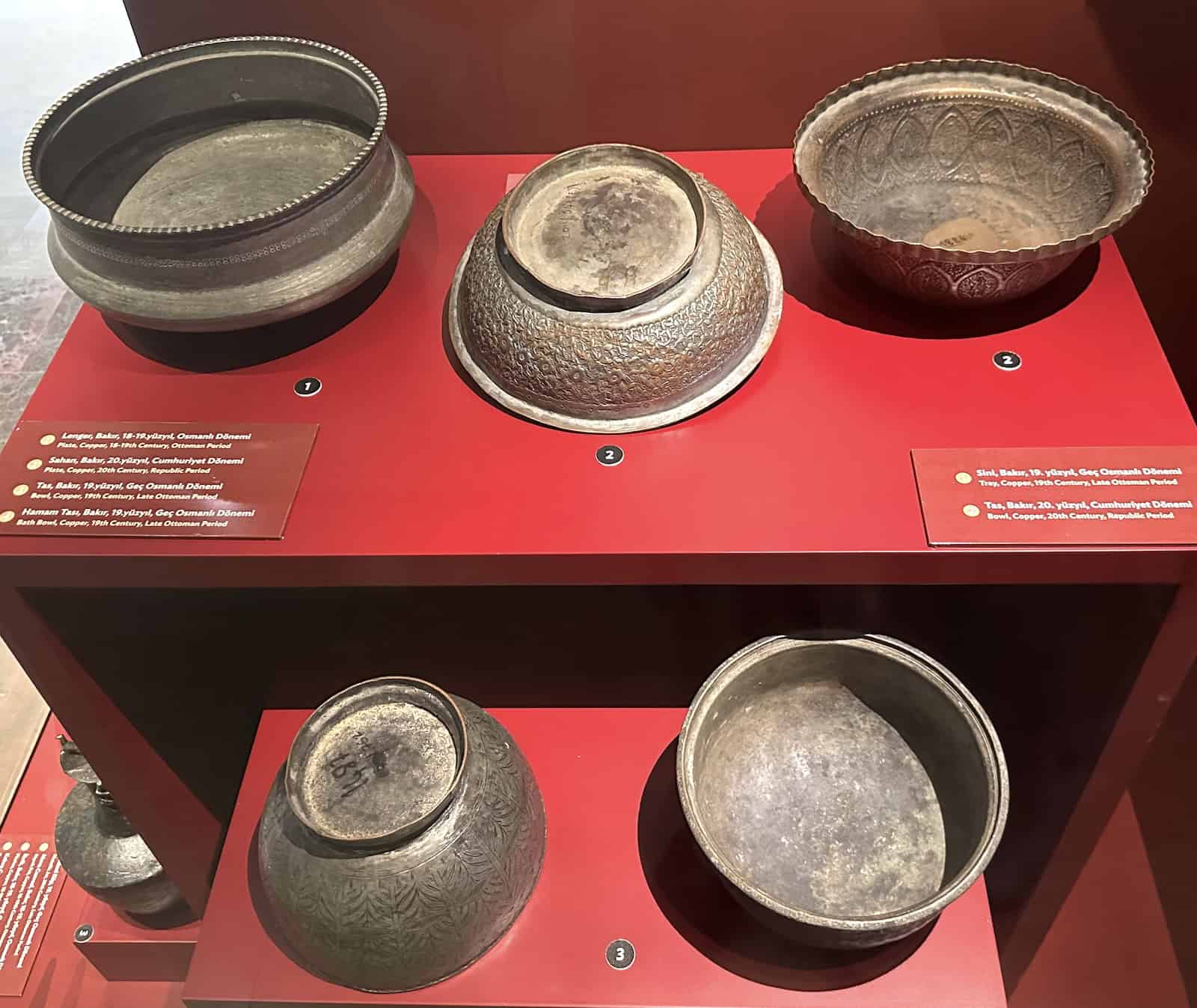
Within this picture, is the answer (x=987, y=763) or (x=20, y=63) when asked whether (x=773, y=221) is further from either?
(x=20, y=63)

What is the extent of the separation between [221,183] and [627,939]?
1.11 meters

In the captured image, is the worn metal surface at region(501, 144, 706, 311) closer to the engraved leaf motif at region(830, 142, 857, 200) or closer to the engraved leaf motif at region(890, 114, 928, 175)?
the engraved leaf motif at region(830, 142, 857, 200)

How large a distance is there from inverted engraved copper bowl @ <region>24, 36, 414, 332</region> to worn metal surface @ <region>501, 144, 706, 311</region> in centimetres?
17

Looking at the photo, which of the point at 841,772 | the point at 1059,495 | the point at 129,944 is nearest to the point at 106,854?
the point at 129,944

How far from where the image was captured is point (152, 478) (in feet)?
3.97

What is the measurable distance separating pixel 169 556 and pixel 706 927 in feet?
2.44

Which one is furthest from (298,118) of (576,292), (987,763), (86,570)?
(987,763)

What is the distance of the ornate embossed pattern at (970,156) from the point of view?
140cm

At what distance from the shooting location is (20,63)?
2.28m

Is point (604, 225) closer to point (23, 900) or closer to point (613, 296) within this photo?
point (613, 296)

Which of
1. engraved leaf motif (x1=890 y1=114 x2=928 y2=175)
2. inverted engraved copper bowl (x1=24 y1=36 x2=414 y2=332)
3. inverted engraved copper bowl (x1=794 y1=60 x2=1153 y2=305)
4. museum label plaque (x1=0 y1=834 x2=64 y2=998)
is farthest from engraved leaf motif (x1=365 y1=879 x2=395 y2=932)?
engraved leaf motif (x1=890 y1=114 x2=928 y2=175)

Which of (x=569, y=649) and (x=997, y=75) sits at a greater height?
(x=997, y=75)

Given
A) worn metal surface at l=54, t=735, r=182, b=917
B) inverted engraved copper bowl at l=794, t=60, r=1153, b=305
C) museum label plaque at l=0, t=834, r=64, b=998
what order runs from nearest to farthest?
inverted engraved copper bowl at l=794, t=60, r=1153, b=305, worn metal surface at l=54, t=735, r=182, b=917, museum label plaque at l=0, t=834, r=64, b=998

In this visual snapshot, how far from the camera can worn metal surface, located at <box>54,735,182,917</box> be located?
1666 millimetres
